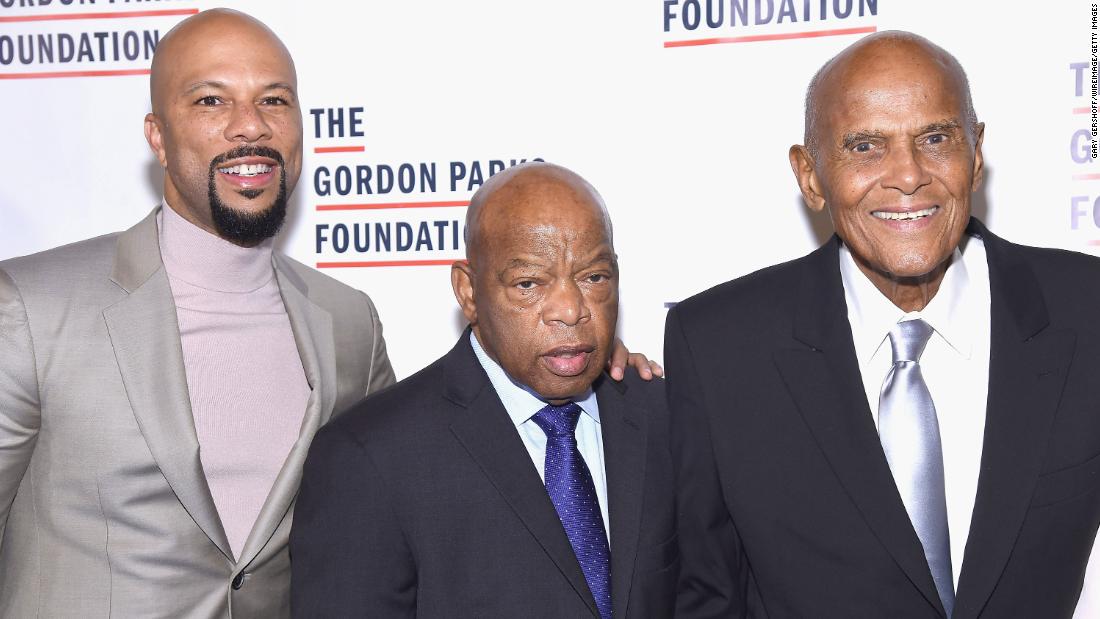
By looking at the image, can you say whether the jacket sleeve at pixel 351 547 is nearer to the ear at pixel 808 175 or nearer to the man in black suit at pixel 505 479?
the man in black suit at pixel 505 479

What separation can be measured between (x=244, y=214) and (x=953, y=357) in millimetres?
1450

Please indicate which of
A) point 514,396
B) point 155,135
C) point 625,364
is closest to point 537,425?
point 514,396

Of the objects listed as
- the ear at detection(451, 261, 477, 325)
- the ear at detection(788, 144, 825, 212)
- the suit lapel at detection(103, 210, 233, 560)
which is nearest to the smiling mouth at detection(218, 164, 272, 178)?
the suit lapel at detection(103, 210, 233, 560)

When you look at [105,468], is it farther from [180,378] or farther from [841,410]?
[841,410]

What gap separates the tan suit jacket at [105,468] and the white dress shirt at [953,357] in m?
1.16

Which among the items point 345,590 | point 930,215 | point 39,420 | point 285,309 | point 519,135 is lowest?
point 345,590

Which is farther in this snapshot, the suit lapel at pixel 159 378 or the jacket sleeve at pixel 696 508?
the suit lapel at pixel 159 378

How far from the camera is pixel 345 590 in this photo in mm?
1798

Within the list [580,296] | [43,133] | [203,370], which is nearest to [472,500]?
[580,296]

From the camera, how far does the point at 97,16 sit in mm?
3377

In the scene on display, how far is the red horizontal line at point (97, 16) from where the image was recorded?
3324 millimetres

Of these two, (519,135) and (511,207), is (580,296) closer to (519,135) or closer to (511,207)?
(511,207)

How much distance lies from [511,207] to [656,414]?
515mm

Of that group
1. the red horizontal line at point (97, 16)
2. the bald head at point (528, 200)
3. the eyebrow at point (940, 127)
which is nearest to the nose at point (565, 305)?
the bald head at point (528, 200)
